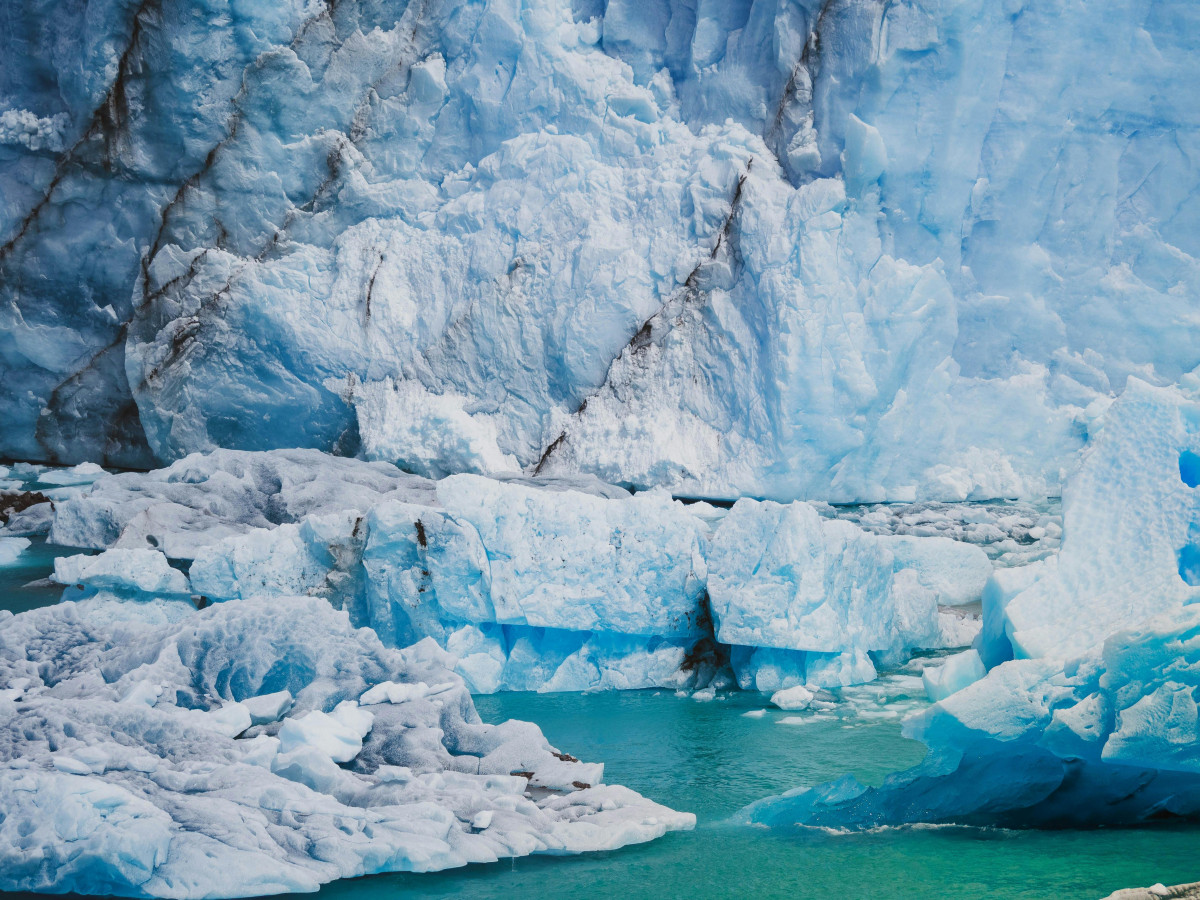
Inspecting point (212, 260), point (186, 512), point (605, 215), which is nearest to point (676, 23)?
point (605, 215)

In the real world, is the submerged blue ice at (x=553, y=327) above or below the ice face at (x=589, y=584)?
above

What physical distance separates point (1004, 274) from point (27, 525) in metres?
7.83

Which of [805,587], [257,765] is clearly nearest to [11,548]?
[257,765]

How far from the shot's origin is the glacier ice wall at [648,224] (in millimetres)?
8266

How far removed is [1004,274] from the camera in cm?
891

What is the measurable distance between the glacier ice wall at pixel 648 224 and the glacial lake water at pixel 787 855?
466 cm

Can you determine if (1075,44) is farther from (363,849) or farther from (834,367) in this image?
(363,849)

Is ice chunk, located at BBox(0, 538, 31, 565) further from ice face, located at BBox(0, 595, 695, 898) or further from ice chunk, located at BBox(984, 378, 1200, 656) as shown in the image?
ice chunk, located at BBox(984, 378, 1200, 656)

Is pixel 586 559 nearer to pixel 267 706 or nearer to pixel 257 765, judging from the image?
pixel 267 706

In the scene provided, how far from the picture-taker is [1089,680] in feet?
8.80

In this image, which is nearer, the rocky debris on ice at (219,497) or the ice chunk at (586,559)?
the ice chunk at (586,559)

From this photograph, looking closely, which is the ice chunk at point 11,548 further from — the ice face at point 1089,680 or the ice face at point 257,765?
the ice face at point 1089,680

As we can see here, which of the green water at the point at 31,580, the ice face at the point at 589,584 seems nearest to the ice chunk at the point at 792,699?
the ice face at the point at 589,584

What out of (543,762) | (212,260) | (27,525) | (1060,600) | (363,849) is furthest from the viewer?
(212,260)
